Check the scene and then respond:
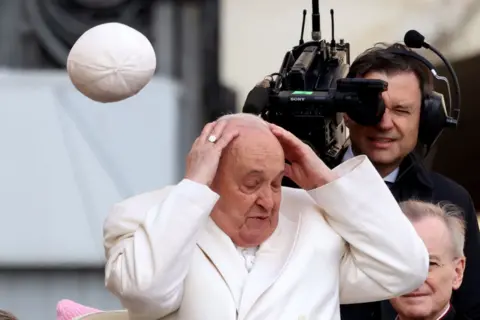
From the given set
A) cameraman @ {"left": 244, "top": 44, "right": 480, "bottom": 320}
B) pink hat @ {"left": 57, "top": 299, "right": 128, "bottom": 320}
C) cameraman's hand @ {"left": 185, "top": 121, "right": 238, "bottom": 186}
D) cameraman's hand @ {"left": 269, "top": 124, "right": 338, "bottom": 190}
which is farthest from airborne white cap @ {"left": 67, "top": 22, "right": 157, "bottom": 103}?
cameraman @ {"left": 244, "top": 44, "right": 480, "bottom": 320}

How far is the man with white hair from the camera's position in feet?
8.15

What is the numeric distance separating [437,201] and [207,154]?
0.78 meters

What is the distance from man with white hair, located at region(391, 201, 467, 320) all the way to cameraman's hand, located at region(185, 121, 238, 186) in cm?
55

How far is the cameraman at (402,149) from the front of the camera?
2.66 meters

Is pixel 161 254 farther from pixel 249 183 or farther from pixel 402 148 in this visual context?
pixel 402 148

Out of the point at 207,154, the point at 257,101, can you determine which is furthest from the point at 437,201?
the point at 207,154

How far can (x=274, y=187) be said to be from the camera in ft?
7.02

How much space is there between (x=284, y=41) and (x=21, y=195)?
42.3 inches

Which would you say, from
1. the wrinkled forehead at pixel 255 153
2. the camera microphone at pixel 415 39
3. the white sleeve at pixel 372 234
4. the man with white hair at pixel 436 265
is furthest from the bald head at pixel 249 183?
the camera microphone at pixel 415 39

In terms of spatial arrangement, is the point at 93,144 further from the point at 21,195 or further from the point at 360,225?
the point at 360,225

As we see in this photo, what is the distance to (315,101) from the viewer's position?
247 cm

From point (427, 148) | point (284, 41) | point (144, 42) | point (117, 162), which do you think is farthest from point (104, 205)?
point (144, 42)

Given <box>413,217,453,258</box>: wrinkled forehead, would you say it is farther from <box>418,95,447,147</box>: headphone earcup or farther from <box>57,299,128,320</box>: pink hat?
<box>57,299,128,320</box>: pink hat

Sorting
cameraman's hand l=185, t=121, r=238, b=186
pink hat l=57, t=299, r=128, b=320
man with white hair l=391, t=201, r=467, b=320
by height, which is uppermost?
cameraman's hand l=185, t=121, r=238, b=186
